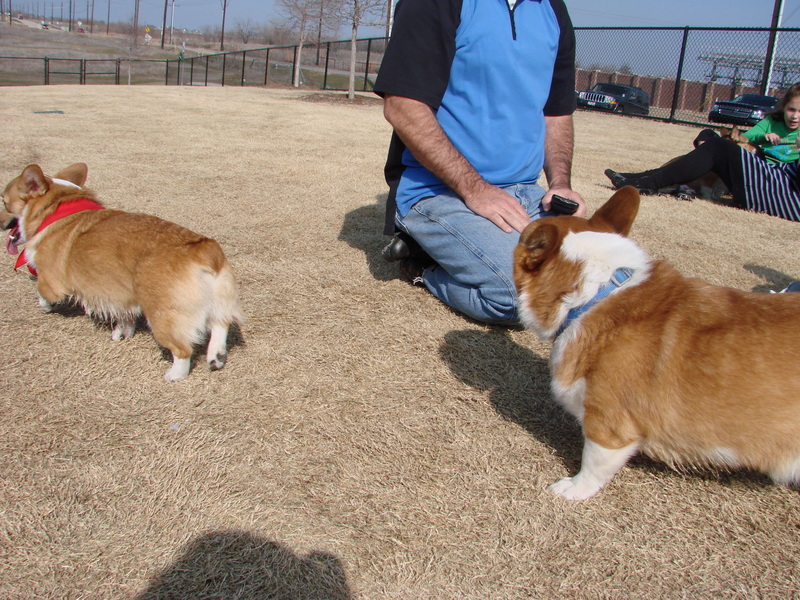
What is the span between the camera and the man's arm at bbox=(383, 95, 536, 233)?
308 centimetres

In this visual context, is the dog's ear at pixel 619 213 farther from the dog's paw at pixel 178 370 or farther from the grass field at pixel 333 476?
the dog's paw at pixel 178 370

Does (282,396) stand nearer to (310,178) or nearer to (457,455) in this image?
(457,455)

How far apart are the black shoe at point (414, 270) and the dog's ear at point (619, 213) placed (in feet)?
5.18

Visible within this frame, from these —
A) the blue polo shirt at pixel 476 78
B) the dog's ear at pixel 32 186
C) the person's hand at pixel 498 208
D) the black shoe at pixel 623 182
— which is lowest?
the dog's ear at pixel 32 186

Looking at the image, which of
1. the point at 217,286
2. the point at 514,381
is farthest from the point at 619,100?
the point at 217,286

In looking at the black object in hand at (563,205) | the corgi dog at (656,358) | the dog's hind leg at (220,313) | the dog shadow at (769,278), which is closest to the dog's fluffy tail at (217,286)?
the dog's hind leg at (220,313)

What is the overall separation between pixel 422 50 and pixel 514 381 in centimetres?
182

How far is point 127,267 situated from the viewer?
2.53 m

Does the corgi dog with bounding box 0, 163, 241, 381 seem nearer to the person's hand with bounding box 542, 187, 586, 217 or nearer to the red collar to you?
the red collar

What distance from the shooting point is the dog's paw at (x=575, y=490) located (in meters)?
2.01

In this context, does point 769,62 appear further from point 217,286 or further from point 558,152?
point 217,286

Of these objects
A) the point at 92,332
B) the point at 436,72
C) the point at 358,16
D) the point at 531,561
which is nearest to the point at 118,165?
the point at 92,332

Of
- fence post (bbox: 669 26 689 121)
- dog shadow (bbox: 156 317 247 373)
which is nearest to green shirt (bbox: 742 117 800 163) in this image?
dog shadow (bbox: 156 317 247 373)

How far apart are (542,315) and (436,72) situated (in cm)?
168
